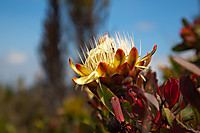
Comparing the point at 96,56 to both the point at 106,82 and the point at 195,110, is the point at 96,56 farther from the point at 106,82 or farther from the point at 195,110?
the point at 195,110

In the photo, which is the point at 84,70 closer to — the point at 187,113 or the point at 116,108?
the point at 116,108

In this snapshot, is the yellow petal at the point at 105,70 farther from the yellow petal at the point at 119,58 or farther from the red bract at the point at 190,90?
the red bract at the point at 190,90

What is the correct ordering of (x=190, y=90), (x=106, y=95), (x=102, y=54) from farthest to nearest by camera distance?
1. (x=102, y=54)
2. (x=106, y=95)
3. (x=190, y=90)

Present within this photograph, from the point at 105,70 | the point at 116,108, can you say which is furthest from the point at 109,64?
the point at 116,108

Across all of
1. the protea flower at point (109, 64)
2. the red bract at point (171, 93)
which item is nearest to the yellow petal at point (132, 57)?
the protea flower at point (109, 64)

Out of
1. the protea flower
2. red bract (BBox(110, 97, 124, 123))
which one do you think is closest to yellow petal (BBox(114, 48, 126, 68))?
the protea flower

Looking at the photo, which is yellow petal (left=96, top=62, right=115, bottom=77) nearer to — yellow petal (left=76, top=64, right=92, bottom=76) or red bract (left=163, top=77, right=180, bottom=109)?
yellow petal (left=76, top=64, right=92, bottom=76)
